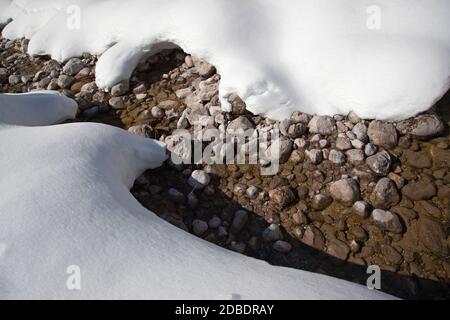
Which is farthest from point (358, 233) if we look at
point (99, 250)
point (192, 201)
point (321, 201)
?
point (99, 250)

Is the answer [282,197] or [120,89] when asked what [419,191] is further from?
[120,89]

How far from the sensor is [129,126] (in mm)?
2414

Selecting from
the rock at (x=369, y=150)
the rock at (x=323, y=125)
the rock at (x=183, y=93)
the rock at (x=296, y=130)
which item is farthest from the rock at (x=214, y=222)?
the rock at (x=183, y=93)

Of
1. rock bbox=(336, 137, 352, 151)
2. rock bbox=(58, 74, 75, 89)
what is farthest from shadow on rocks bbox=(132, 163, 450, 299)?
rock bbox=(58, 74, 75, 89)

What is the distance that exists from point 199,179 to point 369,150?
3.05 ft

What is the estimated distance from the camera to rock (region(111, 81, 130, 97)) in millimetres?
2605

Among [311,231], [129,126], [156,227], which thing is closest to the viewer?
[156,227]

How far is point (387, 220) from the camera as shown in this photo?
5.46 feet

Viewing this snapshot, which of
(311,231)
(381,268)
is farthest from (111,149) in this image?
(381,268)

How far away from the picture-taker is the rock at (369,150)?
189cm

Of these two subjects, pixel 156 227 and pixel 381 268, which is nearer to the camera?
pixel 156 227
